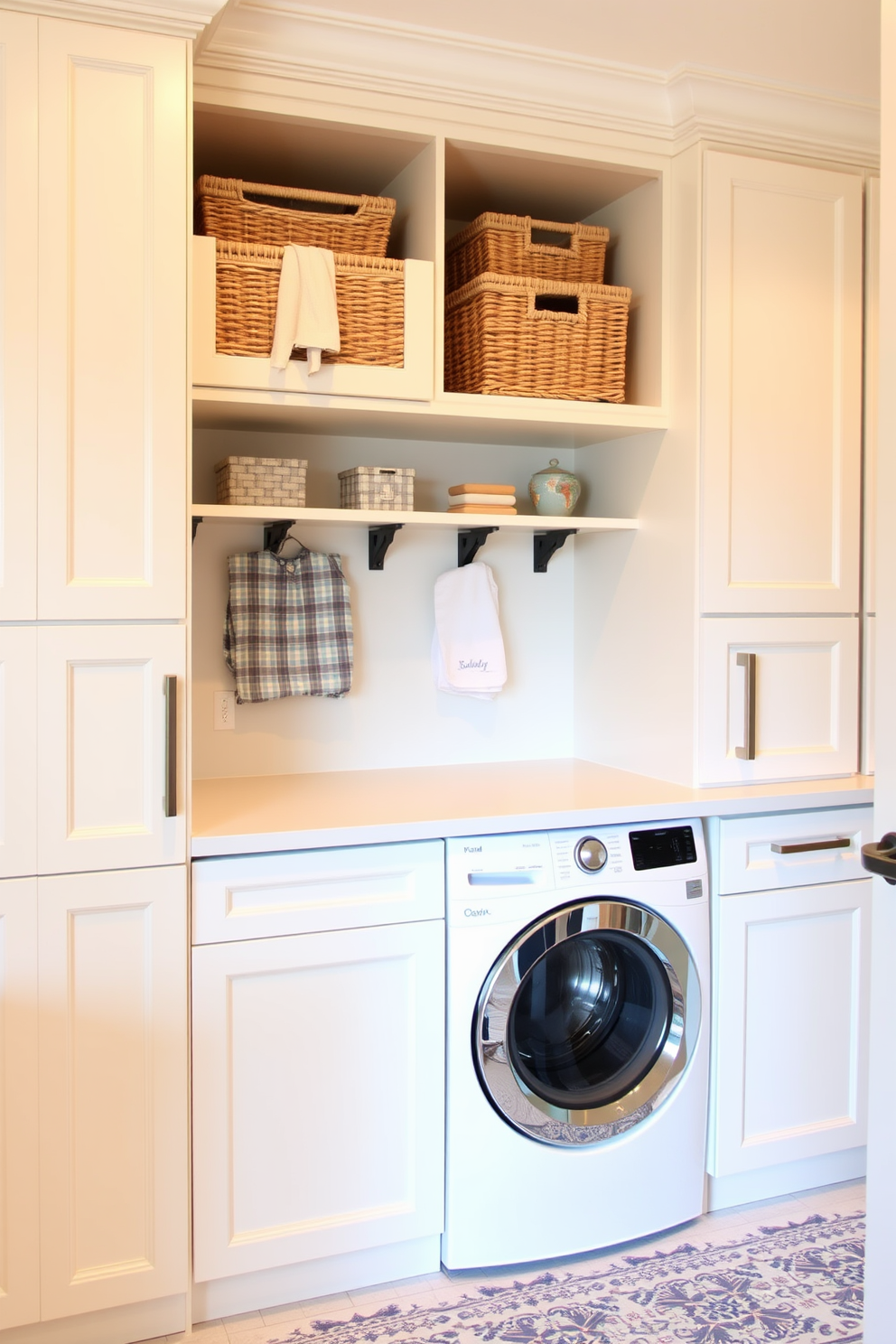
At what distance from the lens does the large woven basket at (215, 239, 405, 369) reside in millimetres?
2197

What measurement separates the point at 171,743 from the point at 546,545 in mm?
1302

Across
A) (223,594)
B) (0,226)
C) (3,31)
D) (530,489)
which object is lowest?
(223,594)

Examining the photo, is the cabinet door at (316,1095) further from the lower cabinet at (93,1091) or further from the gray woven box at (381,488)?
the gray woven box at (381,488)

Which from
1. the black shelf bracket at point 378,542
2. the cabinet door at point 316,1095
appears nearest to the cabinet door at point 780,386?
the black shelf bracket at point 378,542

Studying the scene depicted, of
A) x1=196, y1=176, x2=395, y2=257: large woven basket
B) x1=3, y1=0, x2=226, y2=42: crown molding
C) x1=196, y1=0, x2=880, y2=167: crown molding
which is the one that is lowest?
x1=196, y1=176, x2=395, y2=257: large woven basket

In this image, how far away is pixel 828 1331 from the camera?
2086mm

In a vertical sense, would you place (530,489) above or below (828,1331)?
above

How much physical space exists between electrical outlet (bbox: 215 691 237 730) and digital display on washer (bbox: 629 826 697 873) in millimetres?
1012

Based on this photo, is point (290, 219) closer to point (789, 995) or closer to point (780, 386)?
point (780, 386)

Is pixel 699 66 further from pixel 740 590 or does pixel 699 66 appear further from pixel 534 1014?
pixel 534 1014

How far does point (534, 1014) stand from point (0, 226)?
5.87 feet

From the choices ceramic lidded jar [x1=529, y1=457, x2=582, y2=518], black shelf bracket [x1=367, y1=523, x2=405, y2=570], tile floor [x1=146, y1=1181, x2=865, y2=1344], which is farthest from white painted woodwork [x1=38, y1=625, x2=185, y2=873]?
ceramic lidded jar [x1=529, y1=457, x2=582, y2=518]

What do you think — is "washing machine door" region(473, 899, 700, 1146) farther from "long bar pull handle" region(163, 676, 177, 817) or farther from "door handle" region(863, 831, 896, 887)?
"door handle" region(863, 831, 896, 887)

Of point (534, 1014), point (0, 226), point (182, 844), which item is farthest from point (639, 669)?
point (0, 226)
